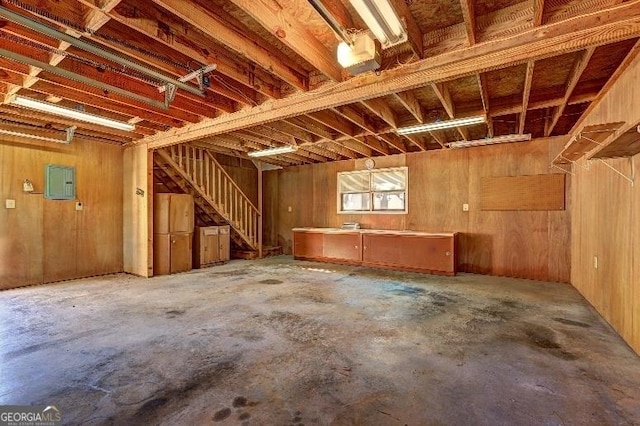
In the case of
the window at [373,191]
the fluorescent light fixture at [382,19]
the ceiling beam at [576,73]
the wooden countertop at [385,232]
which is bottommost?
the wooden countertop at [385,232]

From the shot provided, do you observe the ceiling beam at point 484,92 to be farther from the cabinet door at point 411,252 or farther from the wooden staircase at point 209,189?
the wooden staircase at point 209,189

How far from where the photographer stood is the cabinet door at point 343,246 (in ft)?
22.4

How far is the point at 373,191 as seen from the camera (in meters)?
7.39

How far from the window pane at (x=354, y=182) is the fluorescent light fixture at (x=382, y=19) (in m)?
5.36

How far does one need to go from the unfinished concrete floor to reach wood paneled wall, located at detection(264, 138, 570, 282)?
121 centimetres

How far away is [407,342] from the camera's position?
2836 millimetres

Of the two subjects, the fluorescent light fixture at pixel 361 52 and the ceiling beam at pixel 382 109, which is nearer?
the fluorescent light fixture at pixel 361 52

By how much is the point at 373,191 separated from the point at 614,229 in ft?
15.1

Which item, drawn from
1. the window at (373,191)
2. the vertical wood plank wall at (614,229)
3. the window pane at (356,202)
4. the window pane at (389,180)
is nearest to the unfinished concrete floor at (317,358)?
the vertical wood plank wall at (614,229)

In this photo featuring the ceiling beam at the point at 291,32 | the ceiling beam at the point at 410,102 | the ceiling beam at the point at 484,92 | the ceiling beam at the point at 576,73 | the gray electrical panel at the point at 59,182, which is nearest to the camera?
the ceiling beam at the point at 291,32

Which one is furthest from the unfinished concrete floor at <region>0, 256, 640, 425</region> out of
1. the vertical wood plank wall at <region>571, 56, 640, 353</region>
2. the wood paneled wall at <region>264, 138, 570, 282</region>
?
the wood paneled wall at <region>264, 138, 570, 282</region>

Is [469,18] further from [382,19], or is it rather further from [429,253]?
[429,253]

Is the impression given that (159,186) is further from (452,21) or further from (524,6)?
(524,6)

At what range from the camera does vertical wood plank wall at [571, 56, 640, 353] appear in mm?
2695
